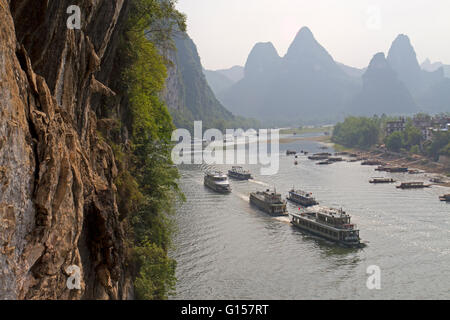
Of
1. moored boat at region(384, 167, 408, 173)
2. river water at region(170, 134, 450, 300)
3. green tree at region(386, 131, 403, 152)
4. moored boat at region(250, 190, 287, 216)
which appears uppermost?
green tree at region(386, 131, 403, 152)

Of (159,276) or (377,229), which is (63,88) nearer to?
(159,276)

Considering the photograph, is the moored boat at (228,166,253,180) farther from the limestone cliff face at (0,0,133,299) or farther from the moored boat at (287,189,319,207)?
the limestone cliff face at (0,0,133,299)

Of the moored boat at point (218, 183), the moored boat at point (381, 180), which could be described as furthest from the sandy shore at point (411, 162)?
the moored boat at point (218, 183)

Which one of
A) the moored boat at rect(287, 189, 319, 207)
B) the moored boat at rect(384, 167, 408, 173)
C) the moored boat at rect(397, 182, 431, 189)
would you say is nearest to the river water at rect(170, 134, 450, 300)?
the moored boat at rect(287, 189, 319, 207)

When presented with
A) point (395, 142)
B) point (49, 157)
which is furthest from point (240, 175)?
point (49, 157)

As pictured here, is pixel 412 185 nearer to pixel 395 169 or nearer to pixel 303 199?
pixel 395 169

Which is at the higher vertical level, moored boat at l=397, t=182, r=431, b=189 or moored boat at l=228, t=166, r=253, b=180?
moored boat at l=228, t=166, r=253, b=180

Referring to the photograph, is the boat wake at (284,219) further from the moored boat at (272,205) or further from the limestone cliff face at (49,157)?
the limestone cliff face at (49,157)
